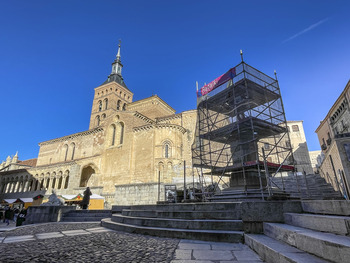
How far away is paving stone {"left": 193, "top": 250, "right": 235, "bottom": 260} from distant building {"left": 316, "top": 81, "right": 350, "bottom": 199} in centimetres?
654

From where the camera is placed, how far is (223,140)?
455 inches

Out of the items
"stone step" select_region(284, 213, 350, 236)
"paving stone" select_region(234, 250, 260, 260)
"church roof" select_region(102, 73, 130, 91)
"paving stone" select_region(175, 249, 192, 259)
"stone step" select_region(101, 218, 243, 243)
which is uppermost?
"church roof" select_region(102, 73, 130, 91)

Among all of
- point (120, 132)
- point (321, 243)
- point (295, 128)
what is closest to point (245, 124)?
point (321, 243)

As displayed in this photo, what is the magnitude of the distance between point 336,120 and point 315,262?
27.1 m

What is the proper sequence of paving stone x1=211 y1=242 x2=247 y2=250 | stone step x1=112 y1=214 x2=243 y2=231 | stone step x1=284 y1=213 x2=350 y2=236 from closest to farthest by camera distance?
stone step x1=284 y1=213 x2=350 y2=236 < paving stone x1=211 y1=242 x2=247 y2=250 < stone step x1=112 y1=214 x2=243 y2=231

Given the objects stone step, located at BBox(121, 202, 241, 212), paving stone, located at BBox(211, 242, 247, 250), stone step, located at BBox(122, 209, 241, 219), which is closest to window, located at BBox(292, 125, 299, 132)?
stone step, located at BBox(121, 202, 241, 212)

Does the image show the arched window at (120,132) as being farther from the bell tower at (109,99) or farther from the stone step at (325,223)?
the stone step at (325,223)

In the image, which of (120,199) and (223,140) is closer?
(223,140)

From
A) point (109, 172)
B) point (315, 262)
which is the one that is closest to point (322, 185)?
point (315, 262)

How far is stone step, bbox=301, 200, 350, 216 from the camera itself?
2732 millimetres

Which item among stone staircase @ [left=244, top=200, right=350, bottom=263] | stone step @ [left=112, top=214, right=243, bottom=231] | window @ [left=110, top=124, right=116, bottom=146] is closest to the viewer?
stone staircase @ [left=244, top=200, right=350, bottom=263]

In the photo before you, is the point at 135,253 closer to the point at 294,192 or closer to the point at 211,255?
the point at 211,255

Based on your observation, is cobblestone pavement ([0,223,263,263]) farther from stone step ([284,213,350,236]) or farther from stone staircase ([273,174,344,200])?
stone staircase ([273,174,344,200])

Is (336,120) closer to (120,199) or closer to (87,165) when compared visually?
(120,199)
